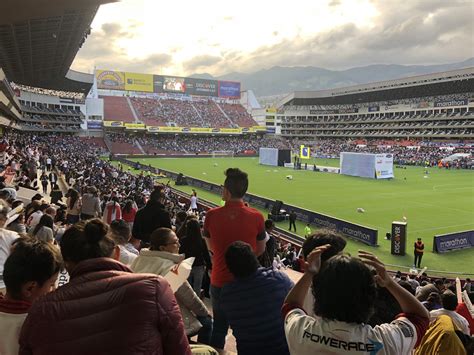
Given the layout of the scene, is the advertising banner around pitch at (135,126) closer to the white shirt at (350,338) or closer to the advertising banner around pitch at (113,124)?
the advertising banner around pitch at (113,124)

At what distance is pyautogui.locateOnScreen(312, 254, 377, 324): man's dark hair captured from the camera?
2246 mm

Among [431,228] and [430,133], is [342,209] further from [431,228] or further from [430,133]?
[430,133]

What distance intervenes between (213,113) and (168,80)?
15.7m

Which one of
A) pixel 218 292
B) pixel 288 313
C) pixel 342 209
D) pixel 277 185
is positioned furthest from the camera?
pixel 277 185

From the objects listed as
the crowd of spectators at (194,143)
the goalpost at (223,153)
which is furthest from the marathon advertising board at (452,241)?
the crowd of spectators at (194,143)

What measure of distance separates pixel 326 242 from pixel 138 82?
11176 centimetres

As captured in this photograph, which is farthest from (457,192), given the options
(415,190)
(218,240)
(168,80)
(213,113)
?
(168,80)

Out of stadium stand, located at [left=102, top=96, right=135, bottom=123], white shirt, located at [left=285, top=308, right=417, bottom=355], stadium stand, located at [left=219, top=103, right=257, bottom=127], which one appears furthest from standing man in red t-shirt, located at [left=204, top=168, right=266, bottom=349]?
stadium stand, located at [left=219, top=103, right=257, bottom=127]

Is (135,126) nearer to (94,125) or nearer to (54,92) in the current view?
(94,125)

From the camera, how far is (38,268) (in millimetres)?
2609

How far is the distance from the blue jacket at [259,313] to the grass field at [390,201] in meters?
14.0

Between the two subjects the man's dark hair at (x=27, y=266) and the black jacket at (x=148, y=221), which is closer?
the man's dark hair at (x=27, y=266)

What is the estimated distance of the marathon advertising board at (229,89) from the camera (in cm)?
12019

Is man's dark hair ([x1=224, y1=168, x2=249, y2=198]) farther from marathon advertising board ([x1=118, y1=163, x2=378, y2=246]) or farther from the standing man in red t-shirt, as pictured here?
marathon advertising board ([x1=118, y1=163, x2=378, y2=246])
